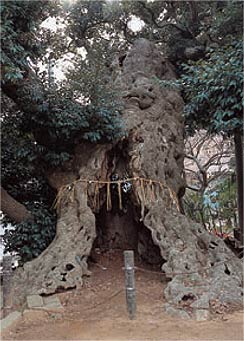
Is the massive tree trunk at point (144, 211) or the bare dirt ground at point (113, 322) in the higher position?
the massive tree trunk at point (144, 211)

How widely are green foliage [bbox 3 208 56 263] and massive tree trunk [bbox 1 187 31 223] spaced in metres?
0.09

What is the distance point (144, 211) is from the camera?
217 inches

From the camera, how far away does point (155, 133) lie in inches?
248

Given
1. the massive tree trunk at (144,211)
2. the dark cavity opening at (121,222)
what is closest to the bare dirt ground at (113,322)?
the massive tree trunk at (144,211)

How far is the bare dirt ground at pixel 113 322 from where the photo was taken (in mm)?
3542

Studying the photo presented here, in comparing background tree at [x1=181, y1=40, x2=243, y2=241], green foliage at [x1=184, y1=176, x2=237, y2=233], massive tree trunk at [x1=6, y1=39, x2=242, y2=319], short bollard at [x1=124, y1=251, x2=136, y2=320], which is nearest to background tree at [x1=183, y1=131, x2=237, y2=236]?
green foliage at [x1=184, y1=176, x2=237, y2=233]

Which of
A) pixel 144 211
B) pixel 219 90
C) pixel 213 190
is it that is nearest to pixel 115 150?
pixel 144 211

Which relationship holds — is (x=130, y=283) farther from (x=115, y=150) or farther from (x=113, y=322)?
(x=115, y=150)

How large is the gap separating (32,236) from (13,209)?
1.64 feet

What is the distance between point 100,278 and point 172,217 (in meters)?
1.36

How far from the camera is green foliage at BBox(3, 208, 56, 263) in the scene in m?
5.52

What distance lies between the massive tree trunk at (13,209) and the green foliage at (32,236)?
92mm

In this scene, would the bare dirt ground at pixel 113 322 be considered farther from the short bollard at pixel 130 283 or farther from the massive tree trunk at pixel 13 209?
the massive tree trunk at pixel 13 209

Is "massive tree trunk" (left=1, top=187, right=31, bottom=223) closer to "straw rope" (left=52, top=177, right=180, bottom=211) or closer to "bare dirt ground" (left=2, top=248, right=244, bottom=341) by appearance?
"straw rope" (left=52, top=177, right=180, bottom=211)
